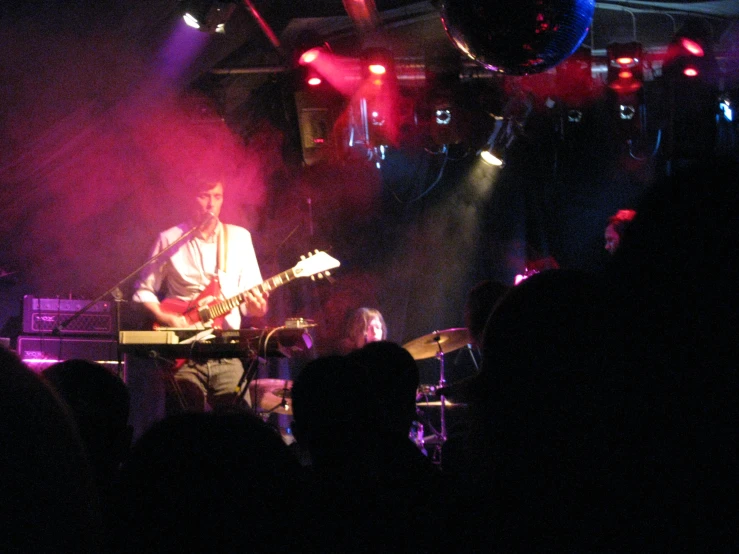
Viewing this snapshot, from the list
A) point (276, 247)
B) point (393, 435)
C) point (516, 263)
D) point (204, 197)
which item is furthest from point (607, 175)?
point (393, 435)

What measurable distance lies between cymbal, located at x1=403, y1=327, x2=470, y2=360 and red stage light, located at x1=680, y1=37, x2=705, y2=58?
3.02 metres

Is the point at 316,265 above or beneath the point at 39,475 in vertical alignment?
above

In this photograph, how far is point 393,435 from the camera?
68.1 inches

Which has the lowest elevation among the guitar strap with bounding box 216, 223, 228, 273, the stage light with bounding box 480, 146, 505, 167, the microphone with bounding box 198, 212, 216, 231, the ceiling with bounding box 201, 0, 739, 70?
the guitar strap with bounding box 216, 223, 228, 273

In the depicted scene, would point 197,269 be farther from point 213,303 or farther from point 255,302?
point 255,302

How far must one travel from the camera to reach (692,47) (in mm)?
6230

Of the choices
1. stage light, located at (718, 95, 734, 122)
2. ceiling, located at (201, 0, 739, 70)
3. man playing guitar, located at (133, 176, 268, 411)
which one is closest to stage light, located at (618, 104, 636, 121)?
ceiling, located at (201, 0, 739, 70)

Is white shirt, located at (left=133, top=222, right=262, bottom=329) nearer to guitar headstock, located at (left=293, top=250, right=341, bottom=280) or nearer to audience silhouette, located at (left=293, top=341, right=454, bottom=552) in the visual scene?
guitar headstock, located at (left=293, top=250, right=341, bottom=280)

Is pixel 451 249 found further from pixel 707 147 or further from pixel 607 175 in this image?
pixel 707 147

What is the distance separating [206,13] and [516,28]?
10.2 feet

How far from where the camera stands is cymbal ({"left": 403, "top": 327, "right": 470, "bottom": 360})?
5.75m

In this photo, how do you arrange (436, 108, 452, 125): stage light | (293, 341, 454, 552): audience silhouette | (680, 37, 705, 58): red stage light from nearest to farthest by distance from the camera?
(293, 341, 454, 552): audience silhouette → (680, 37, 705, 58): red stage light → (436, 108, 452, 125): stage light

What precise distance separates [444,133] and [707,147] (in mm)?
2293

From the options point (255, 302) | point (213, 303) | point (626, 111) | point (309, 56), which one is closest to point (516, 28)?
point (255, 302)
